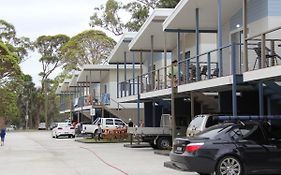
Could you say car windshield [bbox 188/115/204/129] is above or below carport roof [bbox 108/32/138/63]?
below

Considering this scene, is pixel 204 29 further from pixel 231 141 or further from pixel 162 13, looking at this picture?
pixel 231 141

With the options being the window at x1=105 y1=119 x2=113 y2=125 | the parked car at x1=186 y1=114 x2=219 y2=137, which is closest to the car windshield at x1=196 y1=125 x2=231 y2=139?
the parked car at x1=186 y1=114 x2=219 y2=137

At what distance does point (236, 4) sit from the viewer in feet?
75.8

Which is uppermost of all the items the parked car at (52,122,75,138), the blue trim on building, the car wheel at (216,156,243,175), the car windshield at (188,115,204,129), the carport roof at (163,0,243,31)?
the carport roof at (163,0,243,31)

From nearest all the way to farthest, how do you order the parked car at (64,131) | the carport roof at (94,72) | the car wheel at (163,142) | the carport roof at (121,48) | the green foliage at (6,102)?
the car wheel at (163,142) < the carport roof at (121,48) < the parked car at (64,131) < the carport roof at (94,72) < the green foliage at (6,102)

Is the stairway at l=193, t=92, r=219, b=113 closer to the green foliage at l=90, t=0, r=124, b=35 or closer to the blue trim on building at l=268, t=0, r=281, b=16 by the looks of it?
the blue trim on building at l=268, t=0, r=281, b=16

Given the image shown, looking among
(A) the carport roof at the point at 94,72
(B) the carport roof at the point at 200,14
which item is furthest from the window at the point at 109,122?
(B) the carport roof at the point at 200,14

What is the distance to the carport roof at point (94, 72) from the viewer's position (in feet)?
163

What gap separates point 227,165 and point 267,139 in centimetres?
119

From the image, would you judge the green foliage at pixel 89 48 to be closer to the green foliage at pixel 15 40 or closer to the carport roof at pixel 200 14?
the green foliage at pixel 15 40

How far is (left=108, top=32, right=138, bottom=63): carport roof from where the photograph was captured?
36.1m

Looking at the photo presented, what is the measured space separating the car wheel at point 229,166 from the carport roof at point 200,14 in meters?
10.3

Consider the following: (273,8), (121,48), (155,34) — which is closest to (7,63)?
(121,48)

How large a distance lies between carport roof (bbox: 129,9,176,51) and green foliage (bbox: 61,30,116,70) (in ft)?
127
